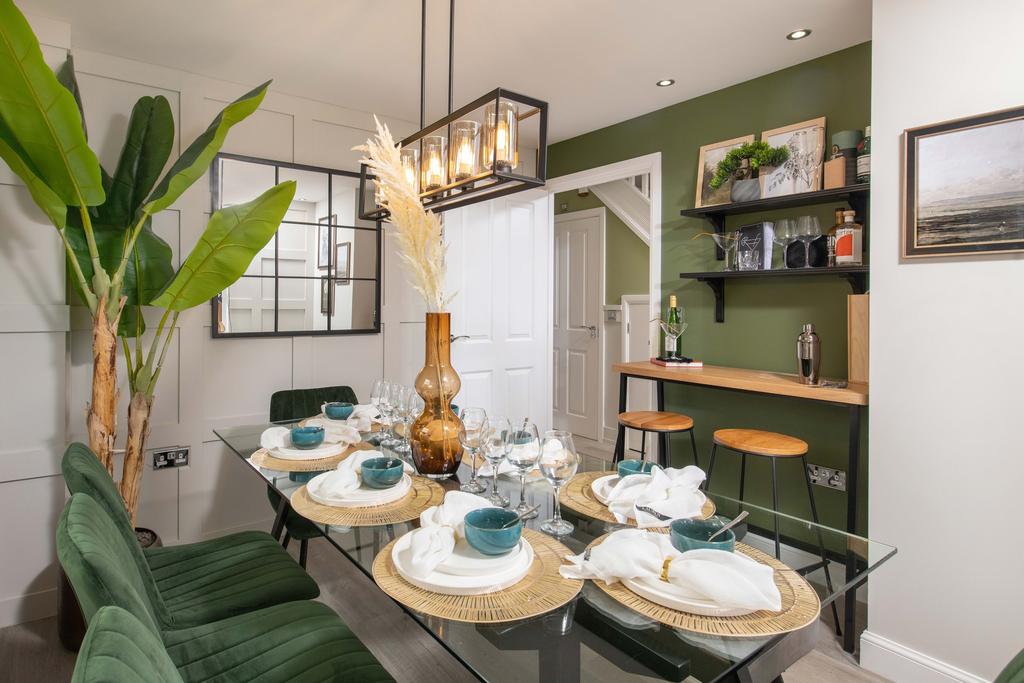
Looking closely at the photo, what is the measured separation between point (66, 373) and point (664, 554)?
104 inches

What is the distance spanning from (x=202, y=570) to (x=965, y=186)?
8.99 ft

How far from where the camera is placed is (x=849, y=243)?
246cm

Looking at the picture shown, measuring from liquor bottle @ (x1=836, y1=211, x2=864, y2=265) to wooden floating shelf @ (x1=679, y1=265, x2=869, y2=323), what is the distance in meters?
0.04

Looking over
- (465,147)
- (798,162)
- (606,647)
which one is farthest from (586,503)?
(798,162)

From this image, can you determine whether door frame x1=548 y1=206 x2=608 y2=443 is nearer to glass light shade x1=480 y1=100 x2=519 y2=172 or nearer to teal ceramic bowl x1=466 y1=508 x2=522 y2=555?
glass light shade x1=480 y1=100 x2=519 y2=172

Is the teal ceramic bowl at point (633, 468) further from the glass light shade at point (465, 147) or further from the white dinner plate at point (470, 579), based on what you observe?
the glass light shade at point (465, 147)

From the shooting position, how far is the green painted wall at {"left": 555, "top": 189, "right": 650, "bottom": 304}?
4.71 m

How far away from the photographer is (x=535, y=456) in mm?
1393

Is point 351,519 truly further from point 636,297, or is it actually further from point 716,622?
point 636,297

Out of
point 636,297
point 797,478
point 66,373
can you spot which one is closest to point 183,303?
point 66,373

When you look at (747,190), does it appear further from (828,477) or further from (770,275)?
(828,477)

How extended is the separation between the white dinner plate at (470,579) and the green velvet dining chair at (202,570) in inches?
26.8

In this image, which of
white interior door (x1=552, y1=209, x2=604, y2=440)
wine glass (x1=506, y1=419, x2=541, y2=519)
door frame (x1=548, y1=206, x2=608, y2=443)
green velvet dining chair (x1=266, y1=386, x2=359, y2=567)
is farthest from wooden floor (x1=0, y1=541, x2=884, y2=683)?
white interior door (x1=552, y1=209, x2=604, y2=440)

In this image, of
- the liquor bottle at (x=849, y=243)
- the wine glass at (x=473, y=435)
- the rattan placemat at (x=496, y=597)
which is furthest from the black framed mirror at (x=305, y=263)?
the liquor bottle at (x=849, y=243)
